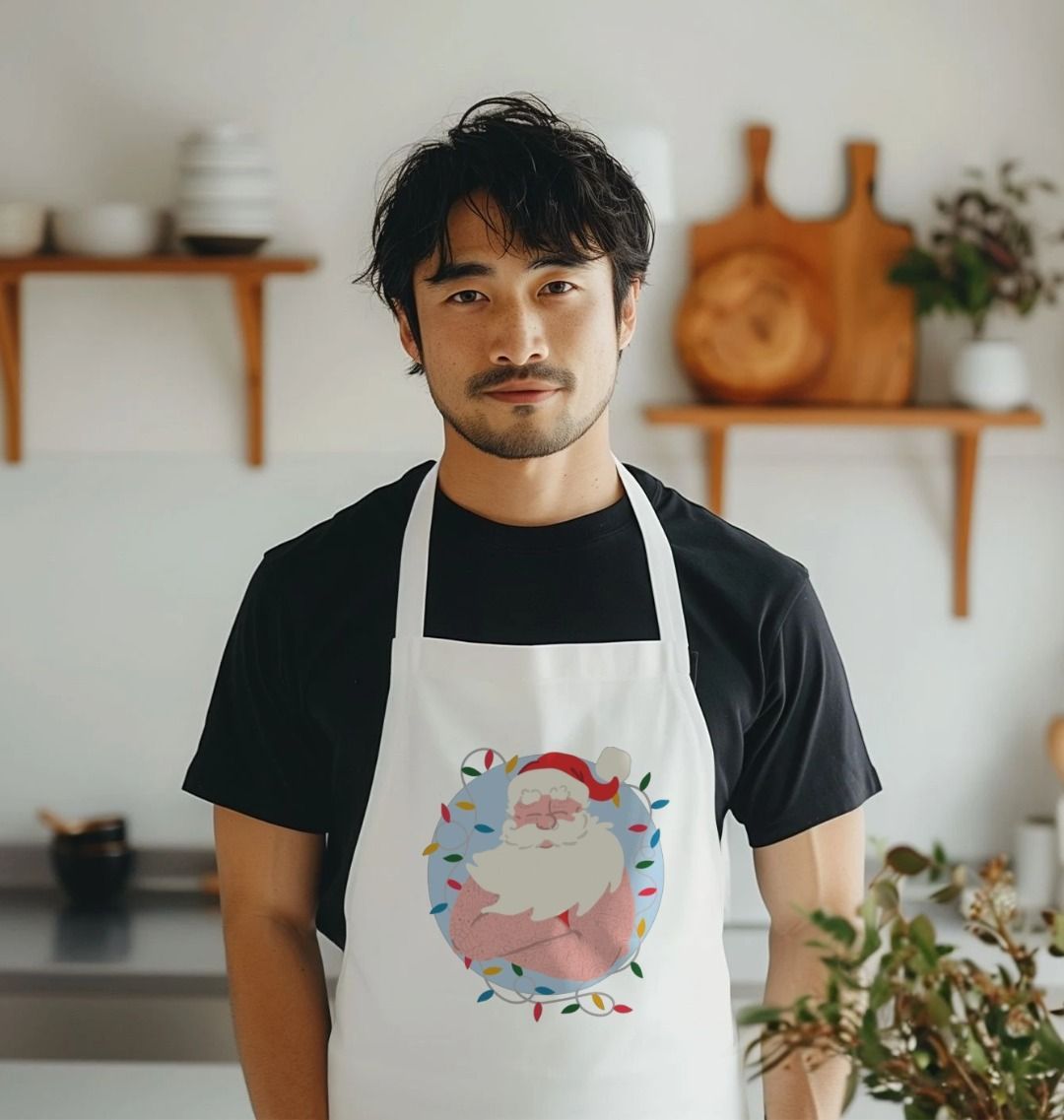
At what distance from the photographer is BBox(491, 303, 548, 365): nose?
1184 millimetres

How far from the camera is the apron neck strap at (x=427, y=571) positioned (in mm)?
1261

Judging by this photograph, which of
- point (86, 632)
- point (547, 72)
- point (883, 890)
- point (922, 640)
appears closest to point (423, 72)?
point (547, 72)

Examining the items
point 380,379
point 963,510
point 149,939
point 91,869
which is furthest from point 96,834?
point 963,510

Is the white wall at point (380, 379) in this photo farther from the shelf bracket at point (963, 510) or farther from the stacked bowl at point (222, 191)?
the stacked bowl at point (222, 191)

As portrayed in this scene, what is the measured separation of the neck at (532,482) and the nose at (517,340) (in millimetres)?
95

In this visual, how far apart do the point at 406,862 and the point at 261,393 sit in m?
1.48

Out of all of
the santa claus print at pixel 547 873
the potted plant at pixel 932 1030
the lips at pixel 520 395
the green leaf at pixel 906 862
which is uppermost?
the lips at pixel 520 395

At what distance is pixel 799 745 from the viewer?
49.6 inches

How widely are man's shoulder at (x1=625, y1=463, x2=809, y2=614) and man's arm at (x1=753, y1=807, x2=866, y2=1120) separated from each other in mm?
195

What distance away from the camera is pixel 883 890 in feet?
2.29

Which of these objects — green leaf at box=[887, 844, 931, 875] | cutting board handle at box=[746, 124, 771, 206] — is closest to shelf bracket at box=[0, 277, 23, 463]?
cutting board handle at box=[746, 124, 771, 206]

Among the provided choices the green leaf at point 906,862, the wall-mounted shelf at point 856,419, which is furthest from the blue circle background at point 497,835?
the wall-mounted shelf at point 856,419

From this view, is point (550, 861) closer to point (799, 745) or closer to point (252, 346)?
point (799, 745)

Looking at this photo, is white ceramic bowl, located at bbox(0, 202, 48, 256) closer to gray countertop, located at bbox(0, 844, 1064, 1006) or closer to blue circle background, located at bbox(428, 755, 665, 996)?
gray countertop, located at bbox(0, 844, 1064, 1006)
